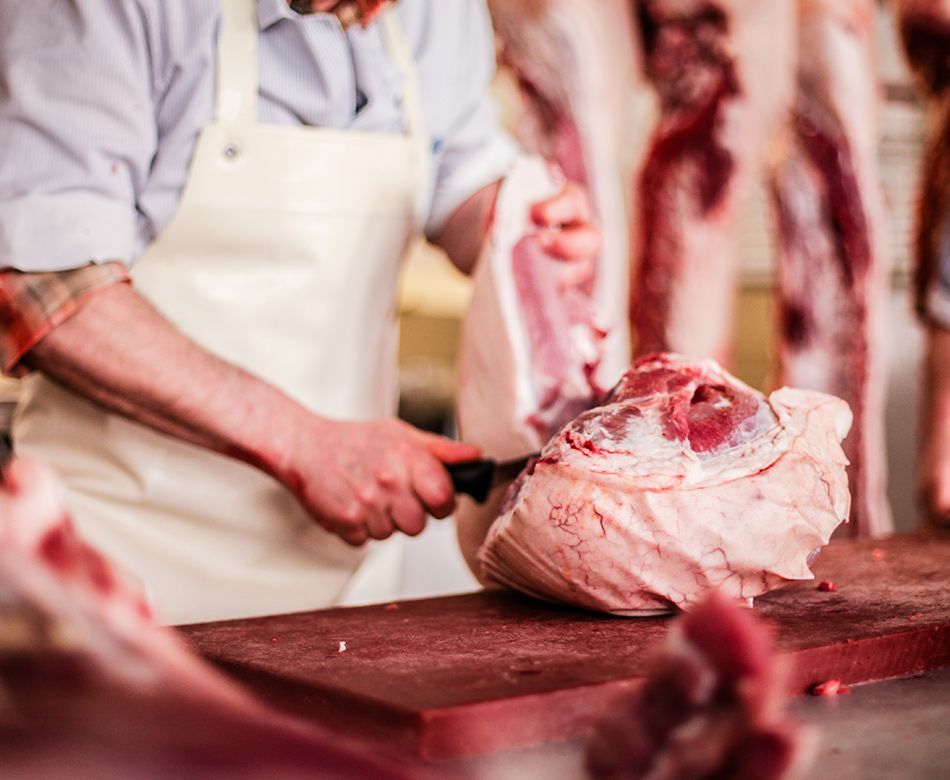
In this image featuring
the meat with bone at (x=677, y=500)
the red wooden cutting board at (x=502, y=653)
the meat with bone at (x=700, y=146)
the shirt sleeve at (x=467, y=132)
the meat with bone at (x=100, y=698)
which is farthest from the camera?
the meat with bone at (x=700, y=146)

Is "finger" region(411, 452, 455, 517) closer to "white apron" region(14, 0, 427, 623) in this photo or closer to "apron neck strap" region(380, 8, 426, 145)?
"white apron" region(14, 0, 427, 623)

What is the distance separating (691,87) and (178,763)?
289 cm

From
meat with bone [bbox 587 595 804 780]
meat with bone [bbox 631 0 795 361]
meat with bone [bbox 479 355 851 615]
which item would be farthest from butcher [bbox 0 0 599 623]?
meat with bone [bbox 587 595 804 780]

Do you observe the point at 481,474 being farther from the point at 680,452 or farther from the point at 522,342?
the point at 680,452

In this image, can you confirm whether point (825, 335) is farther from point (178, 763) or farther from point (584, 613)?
point (178, 763)

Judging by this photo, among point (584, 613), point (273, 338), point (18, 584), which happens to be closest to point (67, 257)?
point (273, 338)

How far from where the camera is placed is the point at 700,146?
334 cm

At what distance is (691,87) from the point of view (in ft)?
10.9

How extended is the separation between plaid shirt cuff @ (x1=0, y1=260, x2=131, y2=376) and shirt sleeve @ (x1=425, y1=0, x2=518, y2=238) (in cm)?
87

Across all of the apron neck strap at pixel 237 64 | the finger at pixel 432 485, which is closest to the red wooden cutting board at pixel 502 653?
the finger at pixel 432 485

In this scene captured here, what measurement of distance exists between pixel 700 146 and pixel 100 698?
2832mm

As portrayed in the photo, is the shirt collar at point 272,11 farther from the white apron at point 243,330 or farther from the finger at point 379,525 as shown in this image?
the finger at point 379,525

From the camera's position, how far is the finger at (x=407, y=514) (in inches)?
78.1

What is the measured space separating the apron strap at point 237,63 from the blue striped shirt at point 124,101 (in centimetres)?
2
